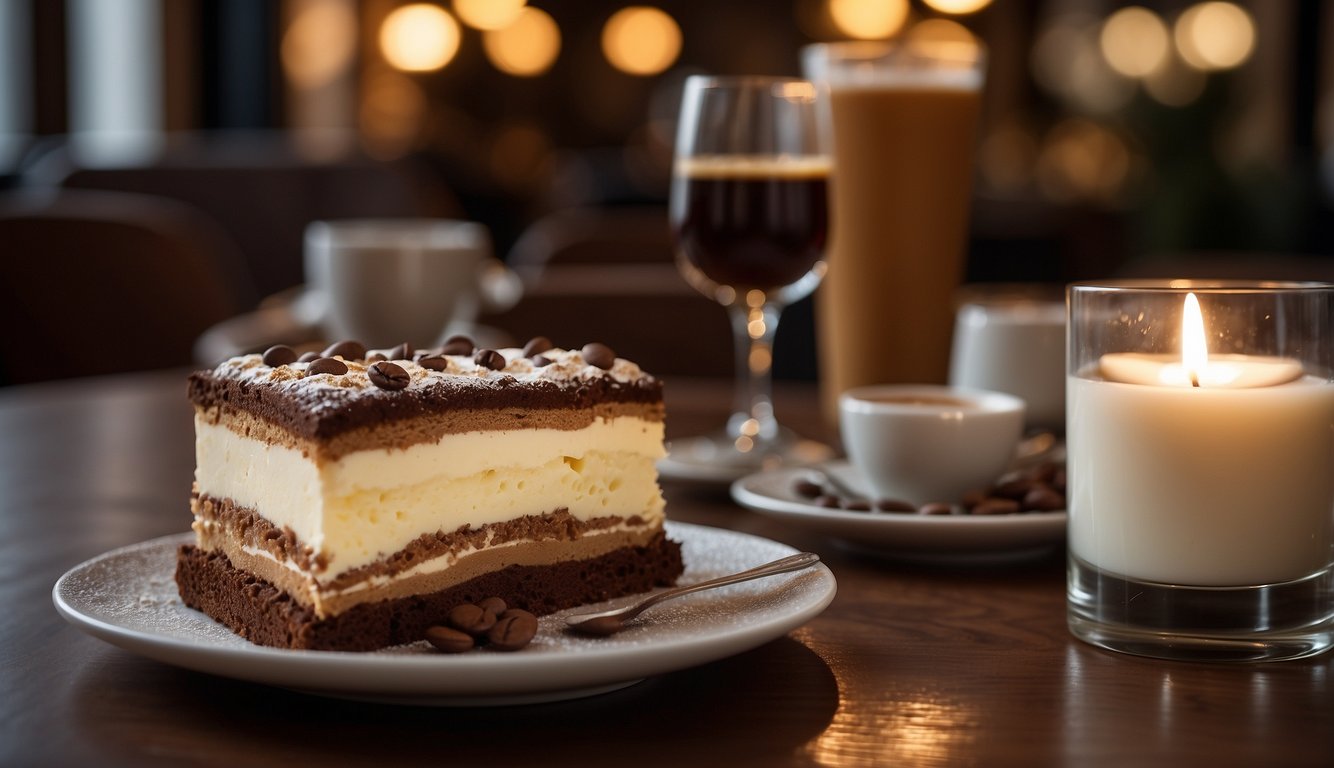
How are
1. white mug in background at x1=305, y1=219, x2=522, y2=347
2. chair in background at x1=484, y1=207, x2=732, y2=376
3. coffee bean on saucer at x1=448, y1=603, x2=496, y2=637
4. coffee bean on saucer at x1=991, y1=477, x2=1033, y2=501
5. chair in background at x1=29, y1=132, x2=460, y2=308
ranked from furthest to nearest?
1. chair in background at x1=29, y1=132, x2=460, y2=308
2. chair in background at x1=484, y1=207, x2=732, y2=376
3. white mug in background at x1=305, y1=219, x2=522, y2=347
4. coffee bean on saucer at x1=991, y1=477, x2=1033, y2=501
5. coffee bean on saucer at x1=448, y1=603, x2=496, y2=637

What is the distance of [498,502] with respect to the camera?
0.89 m

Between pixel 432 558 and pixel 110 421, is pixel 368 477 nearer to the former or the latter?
pixel 432 558

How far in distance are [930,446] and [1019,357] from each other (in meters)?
0.35

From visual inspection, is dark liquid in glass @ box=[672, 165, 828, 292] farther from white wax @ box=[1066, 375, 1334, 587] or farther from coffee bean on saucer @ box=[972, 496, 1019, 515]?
white wax @ box=[1066, 375, 1334, 587]

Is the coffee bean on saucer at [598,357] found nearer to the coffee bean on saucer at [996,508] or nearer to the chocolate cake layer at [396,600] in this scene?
the chocolate cake layer at [396,600]

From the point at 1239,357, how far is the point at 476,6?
1195 centimetres

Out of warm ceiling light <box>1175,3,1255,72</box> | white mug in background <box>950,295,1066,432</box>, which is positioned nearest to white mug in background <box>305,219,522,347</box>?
white mug in background <box>950,295,1066,432</box>

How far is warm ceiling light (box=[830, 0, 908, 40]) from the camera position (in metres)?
11.8

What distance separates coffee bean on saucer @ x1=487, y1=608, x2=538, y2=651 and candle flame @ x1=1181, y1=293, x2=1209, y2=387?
15.3 inches

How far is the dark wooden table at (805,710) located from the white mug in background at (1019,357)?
1.60 ft

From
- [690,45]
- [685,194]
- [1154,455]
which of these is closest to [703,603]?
[1154,455]

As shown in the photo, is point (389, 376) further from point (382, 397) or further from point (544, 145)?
point (544, 145)

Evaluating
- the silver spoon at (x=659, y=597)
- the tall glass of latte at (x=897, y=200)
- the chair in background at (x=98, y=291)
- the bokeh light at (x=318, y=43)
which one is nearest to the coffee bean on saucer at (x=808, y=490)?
the silver spoon at (x=659, y=597)

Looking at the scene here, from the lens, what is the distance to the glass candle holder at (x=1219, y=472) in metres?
0.77
